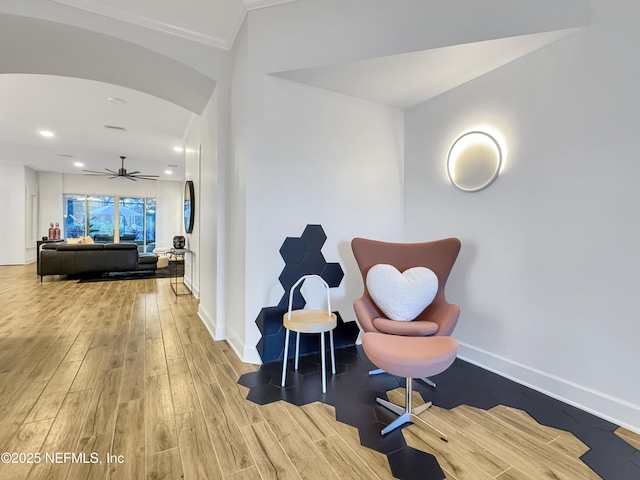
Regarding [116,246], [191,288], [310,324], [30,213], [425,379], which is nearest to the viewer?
[310,324]

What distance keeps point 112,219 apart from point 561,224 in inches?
450

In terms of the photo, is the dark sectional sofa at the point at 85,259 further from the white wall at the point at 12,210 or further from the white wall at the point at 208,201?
the white wall at the point at 12,210

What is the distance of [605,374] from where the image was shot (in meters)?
1.75

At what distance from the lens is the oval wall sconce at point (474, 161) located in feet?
7.61

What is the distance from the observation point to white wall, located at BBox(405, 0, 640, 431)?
1.68 metres

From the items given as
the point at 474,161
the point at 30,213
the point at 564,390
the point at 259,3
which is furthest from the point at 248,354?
the point at 30,213

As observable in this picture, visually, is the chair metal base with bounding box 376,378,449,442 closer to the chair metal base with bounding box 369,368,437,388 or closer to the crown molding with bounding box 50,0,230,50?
the chair metal base with bounding box 369,368,437,388

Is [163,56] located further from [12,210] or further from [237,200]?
[12,210]

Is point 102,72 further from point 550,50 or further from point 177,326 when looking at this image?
point 550,50

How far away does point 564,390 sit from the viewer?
6.24 ft

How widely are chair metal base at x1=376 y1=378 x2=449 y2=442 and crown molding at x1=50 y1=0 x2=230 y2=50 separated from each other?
3.11 meters

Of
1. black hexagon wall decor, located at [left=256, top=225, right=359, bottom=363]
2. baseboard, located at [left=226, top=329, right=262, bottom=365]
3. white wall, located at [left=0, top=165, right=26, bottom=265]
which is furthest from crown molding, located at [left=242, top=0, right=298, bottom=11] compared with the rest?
white wall, located at [left=0, top=165, right=26, bottom=265]

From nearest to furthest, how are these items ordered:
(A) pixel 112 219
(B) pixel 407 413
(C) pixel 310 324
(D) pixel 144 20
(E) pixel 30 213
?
(B) pixel 407 413 → (C) pixel 310 324 → (D) pixel 144 20 → (E) pixel 30 213 → (A) pixel 112 219

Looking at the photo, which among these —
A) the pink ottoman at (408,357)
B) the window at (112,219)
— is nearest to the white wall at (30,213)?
the window at (112,219)
